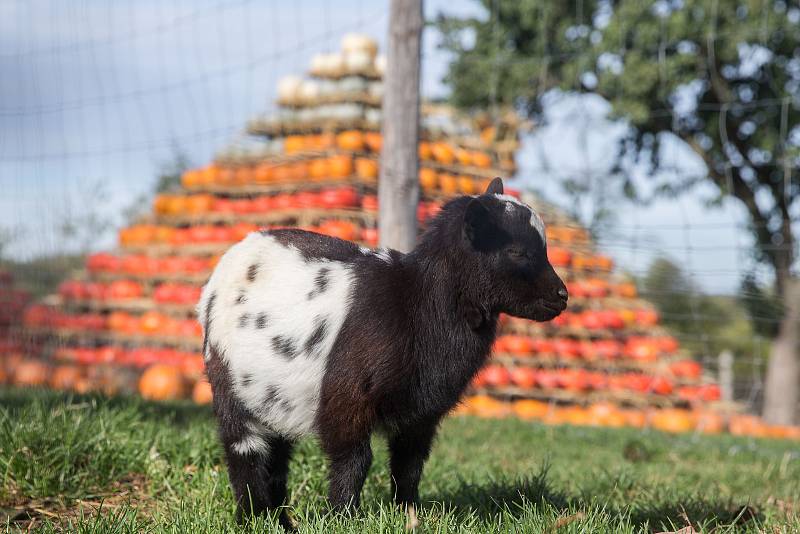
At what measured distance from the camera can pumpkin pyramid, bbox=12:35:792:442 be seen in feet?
33.5

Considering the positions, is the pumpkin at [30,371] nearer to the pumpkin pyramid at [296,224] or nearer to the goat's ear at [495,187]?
the pumpkin pyramid at [296,224]

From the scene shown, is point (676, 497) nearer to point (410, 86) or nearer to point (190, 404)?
point (410, 86)

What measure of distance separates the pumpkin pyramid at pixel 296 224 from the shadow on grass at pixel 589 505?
5.78 meters

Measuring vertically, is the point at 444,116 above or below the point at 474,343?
above

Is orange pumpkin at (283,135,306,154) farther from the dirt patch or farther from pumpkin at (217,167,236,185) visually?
the dirt patch

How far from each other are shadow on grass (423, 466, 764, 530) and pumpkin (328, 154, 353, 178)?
20.0 ft

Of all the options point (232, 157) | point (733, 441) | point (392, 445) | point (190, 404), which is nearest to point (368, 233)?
point (190, 404)

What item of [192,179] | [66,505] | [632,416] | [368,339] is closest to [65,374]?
[192,179]

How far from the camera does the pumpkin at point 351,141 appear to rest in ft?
33.6

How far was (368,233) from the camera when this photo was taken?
8648 mm

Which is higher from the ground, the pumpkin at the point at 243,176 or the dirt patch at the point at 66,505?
the pumpkin at the point at 243,176

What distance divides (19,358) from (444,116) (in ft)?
21.3

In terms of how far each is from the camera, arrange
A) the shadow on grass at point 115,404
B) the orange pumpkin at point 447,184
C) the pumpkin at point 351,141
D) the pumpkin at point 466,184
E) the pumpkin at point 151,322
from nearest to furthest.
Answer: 1. the shadow on grass at point 115,404
2. the pumpkin at point 351,141
3. the orange pumpkin at point 447,184
4. the pumpkin at point 466,184
5. the pumpkin at point 151,322

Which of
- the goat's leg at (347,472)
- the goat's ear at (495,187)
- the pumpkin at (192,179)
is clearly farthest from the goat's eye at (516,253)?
the pumpkin at (192,179)
